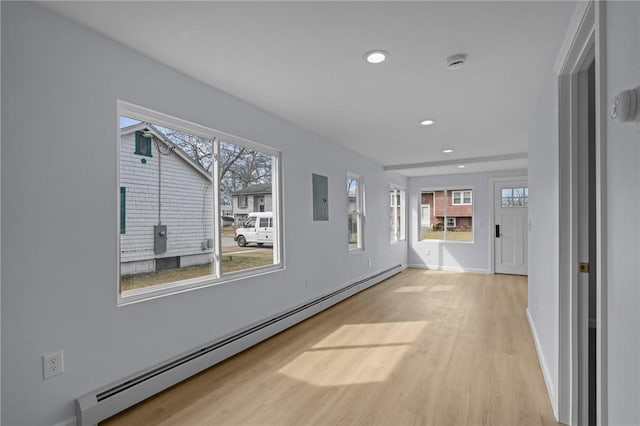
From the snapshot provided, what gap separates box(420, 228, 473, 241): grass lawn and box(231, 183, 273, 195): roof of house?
5.50 meters

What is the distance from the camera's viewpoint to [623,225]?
103 centimetres

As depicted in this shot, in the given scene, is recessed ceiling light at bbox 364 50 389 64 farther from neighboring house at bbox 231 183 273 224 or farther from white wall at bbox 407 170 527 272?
white wall at bbox 407 170 527 272

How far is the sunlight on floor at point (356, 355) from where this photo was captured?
265cm

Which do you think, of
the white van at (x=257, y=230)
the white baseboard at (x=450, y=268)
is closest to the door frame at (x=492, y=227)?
the white baseboard at (x=450, y=268)

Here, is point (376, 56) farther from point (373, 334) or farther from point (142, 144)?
point (373, 334)

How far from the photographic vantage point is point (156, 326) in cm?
243

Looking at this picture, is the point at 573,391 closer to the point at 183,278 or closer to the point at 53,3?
the point at 183,278

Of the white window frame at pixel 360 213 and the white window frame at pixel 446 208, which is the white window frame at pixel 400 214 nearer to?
the white window frame at pixel 446 208

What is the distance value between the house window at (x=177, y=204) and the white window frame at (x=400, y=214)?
15.9 ft

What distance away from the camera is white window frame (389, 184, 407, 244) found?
25.6ft

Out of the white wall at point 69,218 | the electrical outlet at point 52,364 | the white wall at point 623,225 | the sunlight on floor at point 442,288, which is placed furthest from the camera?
the sunlight on floor at point 442,288

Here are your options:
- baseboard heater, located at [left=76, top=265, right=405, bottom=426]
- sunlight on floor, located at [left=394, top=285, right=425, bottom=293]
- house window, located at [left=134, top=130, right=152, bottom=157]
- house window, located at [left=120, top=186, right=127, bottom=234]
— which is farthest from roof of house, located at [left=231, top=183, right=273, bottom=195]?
sunlight on floor, located at [left=394, top=285, right=425, bottom=293]

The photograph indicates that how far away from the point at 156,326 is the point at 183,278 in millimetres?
443

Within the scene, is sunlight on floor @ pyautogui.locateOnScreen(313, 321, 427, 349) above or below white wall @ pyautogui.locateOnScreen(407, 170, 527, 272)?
below
